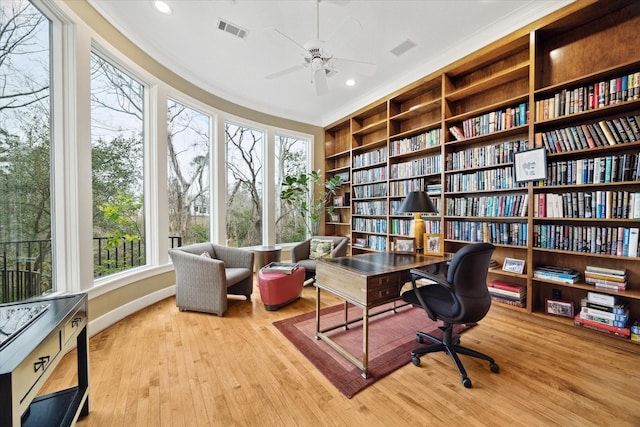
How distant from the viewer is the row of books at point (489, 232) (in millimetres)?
2730

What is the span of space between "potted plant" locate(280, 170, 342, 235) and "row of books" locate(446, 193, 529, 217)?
2312 millimetres

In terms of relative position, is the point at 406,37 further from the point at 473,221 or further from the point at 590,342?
the point at 590,342

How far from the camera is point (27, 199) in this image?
200cm

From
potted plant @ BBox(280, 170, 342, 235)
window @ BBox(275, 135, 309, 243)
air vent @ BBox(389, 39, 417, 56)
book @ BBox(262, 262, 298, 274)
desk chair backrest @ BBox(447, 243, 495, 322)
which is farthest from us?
window @ BBox(275, 135, 309, 243)

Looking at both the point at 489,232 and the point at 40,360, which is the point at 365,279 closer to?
the point at 40,360

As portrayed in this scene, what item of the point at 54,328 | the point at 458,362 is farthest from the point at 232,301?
the point at 458,362

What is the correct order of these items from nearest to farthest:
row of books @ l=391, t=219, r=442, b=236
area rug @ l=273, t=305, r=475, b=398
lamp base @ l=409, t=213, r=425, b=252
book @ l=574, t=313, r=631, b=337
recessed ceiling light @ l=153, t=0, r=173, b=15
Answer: area rug @ l=273, t=305, r=475, b=398 → book @ l=574, t=313, r=631, b=337 → recessed ceiling light @ l=153, t=0, r=173, b=15 → lamp base @ l=409, t=213, r=425, b=252 → row of books @ l=391, t=219, r=442, b=236

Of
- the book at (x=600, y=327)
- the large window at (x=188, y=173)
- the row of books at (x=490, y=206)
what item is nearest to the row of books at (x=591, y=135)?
the row of books at (x=490, y=206)

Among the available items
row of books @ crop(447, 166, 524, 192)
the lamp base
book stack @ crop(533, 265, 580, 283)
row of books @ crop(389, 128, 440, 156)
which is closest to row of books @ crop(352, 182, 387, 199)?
row of books @ crop(389, 128, 440, 156)

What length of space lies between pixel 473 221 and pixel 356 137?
8.56 feet

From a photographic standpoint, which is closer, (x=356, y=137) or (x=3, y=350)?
(x=3, y=350)

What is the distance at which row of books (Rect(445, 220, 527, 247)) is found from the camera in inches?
107

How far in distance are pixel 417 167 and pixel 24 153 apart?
13.6 feet

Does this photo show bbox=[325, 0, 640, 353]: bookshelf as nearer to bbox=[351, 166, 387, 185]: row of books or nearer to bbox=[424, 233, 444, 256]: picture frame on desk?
bbox=[351, 166, 387, 185]: row of books
